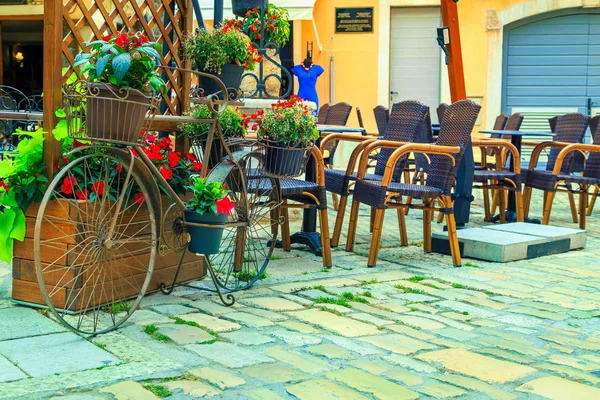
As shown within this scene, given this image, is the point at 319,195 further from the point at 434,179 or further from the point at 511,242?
the point at 511,242

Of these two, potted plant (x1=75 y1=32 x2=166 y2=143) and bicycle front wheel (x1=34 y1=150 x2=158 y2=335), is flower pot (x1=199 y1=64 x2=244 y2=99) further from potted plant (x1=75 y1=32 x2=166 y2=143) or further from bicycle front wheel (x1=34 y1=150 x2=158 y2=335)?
potted plant (x1=75 y1=32 x2=166 y2=143)

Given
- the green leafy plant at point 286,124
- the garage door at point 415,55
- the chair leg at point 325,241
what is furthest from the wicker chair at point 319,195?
the garage door at point 415,55

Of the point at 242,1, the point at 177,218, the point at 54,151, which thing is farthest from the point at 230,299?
the point at 242,1

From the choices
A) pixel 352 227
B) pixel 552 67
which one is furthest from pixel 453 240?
pixel 552 67

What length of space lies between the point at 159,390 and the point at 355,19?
1396cm

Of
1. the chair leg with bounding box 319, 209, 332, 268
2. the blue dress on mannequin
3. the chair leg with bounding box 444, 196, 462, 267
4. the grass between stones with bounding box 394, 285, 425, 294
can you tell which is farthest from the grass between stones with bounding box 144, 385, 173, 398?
the blue dress on mannequin

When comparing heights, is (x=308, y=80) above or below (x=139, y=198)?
above

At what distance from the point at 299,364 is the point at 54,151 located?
1.63 meters

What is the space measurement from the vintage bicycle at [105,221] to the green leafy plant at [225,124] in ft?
0.65

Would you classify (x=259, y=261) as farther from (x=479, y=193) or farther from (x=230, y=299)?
(x=479, y=193)

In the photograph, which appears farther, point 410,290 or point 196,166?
point 410,290

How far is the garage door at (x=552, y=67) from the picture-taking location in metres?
16.1

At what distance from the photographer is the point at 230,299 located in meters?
4.51

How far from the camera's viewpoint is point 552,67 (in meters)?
16.2
